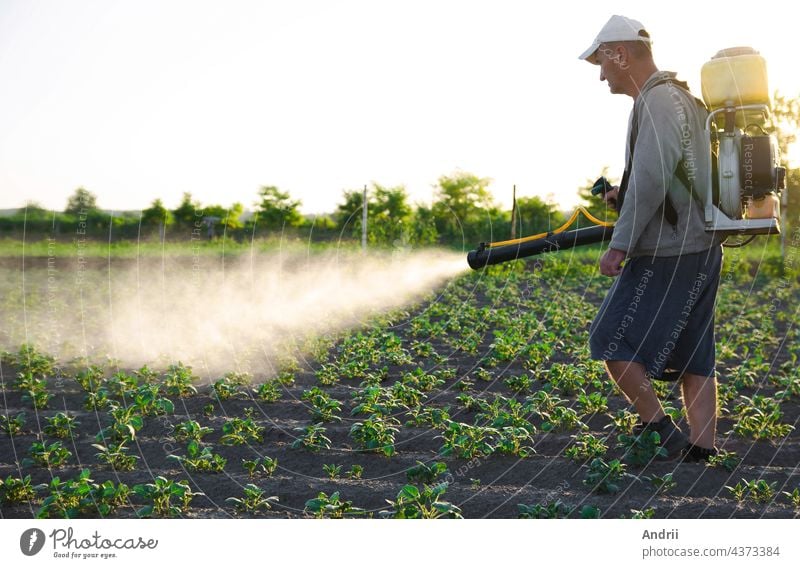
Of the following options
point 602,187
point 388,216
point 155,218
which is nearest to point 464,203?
point 388,216

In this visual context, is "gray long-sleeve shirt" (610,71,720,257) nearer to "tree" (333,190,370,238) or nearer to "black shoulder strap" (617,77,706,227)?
"black shoulder strap" (617,77,706,227)

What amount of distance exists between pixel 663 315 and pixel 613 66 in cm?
136

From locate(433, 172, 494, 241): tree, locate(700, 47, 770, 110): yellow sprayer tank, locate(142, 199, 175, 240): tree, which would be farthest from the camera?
locate(142, 199, 175, 240): tree

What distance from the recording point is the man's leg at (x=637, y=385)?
450 centimetres

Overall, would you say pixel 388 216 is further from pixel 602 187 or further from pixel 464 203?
pixel 602 187

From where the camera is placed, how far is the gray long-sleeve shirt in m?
4.19

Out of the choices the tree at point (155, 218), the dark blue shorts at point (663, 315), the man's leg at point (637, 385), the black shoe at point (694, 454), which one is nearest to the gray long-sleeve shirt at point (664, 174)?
the dark blue shorts at point (663, 315)

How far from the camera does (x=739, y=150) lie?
413 centimetres

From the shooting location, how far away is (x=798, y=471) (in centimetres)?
478

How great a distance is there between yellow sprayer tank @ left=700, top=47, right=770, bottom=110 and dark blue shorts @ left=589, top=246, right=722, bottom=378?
2.66ft

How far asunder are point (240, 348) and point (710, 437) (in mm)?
5382

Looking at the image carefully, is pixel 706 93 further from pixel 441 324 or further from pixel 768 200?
pixel 441 324

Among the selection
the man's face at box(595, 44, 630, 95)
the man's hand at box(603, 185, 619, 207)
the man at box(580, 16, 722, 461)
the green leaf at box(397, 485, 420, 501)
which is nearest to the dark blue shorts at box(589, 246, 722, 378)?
the man at box(580, 16, 722, 461)
